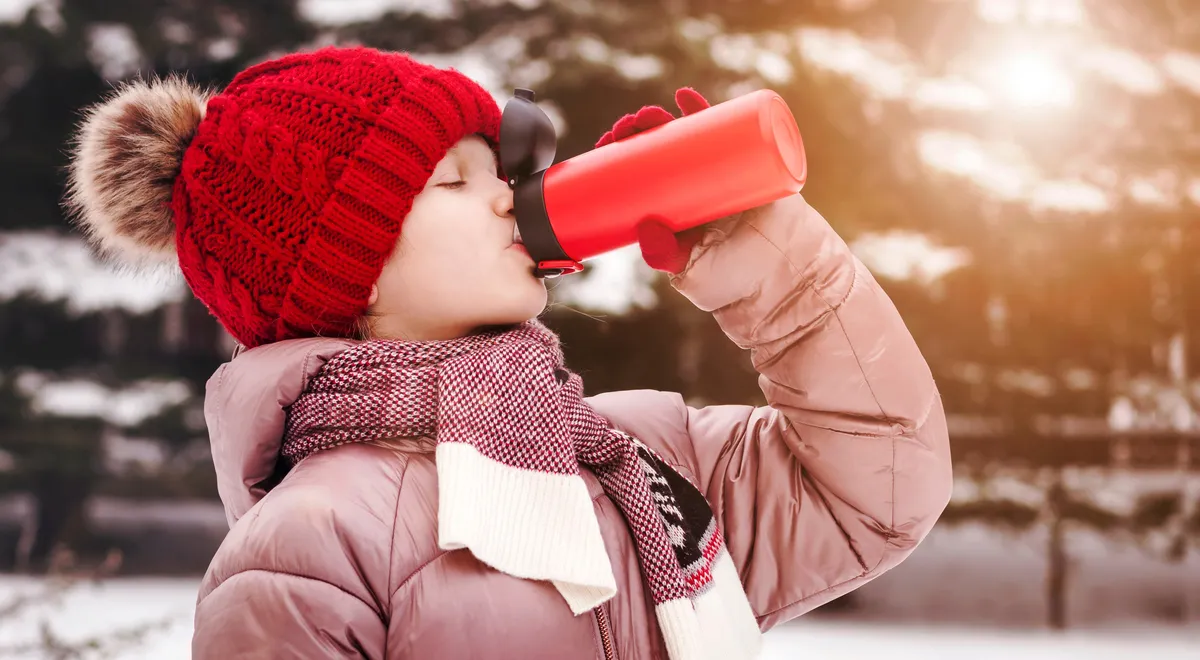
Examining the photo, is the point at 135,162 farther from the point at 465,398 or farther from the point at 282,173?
the point at 465,398

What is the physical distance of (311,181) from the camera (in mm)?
833

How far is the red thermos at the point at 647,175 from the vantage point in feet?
2.45

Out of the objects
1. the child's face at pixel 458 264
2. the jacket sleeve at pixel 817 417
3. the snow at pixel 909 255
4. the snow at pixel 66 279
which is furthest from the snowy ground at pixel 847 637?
the child's face at pixel 458 264

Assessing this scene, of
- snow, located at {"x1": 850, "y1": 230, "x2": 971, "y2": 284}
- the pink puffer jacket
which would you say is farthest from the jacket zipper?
snow, located at {"x1": 850, "y1": 230, "x2": 971, "y2": 284}

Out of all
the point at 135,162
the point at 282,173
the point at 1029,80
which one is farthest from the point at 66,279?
the point at 1029,80

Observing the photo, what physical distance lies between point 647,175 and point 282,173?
316 mm

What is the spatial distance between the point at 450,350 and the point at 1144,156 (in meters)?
3.01

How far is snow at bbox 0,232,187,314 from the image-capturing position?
318 cm

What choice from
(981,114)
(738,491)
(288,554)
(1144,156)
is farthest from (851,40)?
(288,554)

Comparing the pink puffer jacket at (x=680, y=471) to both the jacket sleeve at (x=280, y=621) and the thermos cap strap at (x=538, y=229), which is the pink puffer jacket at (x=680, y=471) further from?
the thermos cap strap at (x=538, y=229)

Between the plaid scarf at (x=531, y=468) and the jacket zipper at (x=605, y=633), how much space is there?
0.10 feet

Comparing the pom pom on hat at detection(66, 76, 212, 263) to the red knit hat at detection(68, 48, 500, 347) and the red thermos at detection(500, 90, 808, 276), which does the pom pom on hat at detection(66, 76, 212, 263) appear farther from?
the red thermos at detection(500, 90, 808, 276)

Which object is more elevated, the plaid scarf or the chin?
the chin

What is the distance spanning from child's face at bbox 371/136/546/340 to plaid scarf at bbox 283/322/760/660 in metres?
0.03
